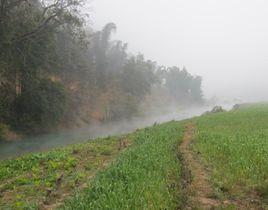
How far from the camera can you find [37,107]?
44594mm

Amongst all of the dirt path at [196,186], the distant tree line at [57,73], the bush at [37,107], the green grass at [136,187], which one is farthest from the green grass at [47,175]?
the bush at [37,107]

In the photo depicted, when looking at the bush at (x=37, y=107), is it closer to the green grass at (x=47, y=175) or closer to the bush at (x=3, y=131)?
the bush at (x=3, y=131)

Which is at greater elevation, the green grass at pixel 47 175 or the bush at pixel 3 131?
the bush at pixel 3 131

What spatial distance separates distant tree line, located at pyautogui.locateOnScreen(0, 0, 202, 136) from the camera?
3219 cm

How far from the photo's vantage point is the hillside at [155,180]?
945 centimetres

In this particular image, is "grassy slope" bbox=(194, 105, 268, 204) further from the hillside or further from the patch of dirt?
the patch of dirt

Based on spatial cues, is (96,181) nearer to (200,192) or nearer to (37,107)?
(200,192)

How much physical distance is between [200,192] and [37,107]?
36.8 m

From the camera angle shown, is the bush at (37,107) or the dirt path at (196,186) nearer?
the dirt path at (196,186)

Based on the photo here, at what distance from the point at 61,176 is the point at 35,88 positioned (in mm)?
31786

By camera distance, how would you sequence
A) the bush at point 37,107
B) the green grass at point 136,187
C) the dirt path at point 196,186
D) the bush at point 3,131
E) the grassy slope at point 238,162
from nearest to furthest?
the green grass at point 136,187 → the dirt path at point 196,186 → the grassy slope at point 238,162 → the bush at point 3,131 → the bush at point 37,107

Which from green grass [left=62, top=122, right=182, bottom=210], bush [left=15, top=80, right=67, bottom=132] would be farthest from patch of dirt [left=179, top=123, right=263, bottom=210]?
bush [left=15, top=80, right=67, bottom=132]

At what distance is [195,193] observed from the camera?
33.4 ft

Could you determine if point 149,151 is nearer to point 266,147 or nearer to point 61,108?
point 266,147
